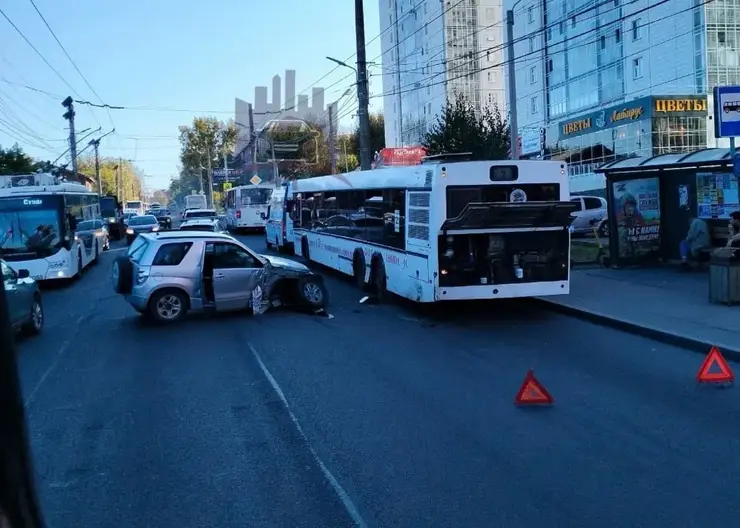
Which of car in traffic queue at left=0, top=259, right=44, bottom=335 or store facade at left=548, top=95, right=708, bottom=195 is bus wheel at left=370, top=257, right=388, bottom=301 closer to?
car in traffic queue at left=0, top=259, right=44, bottom=335

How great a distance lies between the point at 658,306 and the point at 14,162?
40565 mm

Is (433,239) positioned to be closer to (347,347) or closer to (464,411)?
(347,347)

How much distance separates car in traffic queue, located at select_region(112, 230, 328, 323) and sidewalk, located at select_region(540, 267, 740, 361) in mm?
5566

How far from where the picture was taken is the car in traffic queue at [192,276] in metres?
15.0

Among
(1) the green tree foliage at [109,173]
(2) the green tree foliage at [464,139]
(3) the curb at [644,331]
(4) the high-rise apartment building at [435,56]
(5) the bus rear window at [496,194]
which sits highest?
(4) the high-rise apartment building at [435,56]

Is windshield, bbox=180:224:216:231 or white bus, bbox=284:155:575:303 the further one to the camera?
windshield, bbox=180:224:216:231

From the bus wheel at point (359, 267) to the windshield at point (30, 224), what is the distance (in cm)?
891

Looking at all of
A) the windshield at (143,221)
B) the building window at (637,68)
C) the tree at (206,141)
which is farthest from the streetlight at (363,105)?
the tree at (206,141)

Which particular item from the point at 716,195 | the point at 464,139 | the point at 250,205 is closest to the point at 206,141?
the point at 250,205

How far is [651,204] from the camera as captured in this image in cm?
2034

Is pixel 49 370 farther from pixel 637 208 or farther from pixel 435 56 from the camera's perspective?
pixel 435 56

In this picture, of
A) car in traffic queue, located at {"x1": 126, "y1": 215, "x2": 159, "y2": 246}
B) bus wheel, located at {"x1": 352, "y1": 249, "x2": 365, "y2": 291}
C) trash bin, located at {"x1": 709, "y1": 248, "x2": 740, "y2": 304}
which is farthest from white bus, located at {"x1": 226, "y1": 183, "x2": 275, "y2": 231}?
trash bin, located at {"x1": 709, "y1": 248, "x2": 740, "y2": 304}

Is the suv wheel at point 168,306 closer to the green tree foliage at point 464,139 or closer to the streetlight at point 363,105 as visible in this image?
the streetlight at point 363,105

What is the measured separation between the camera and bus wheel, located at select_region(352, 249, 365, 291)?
62.4 ft
